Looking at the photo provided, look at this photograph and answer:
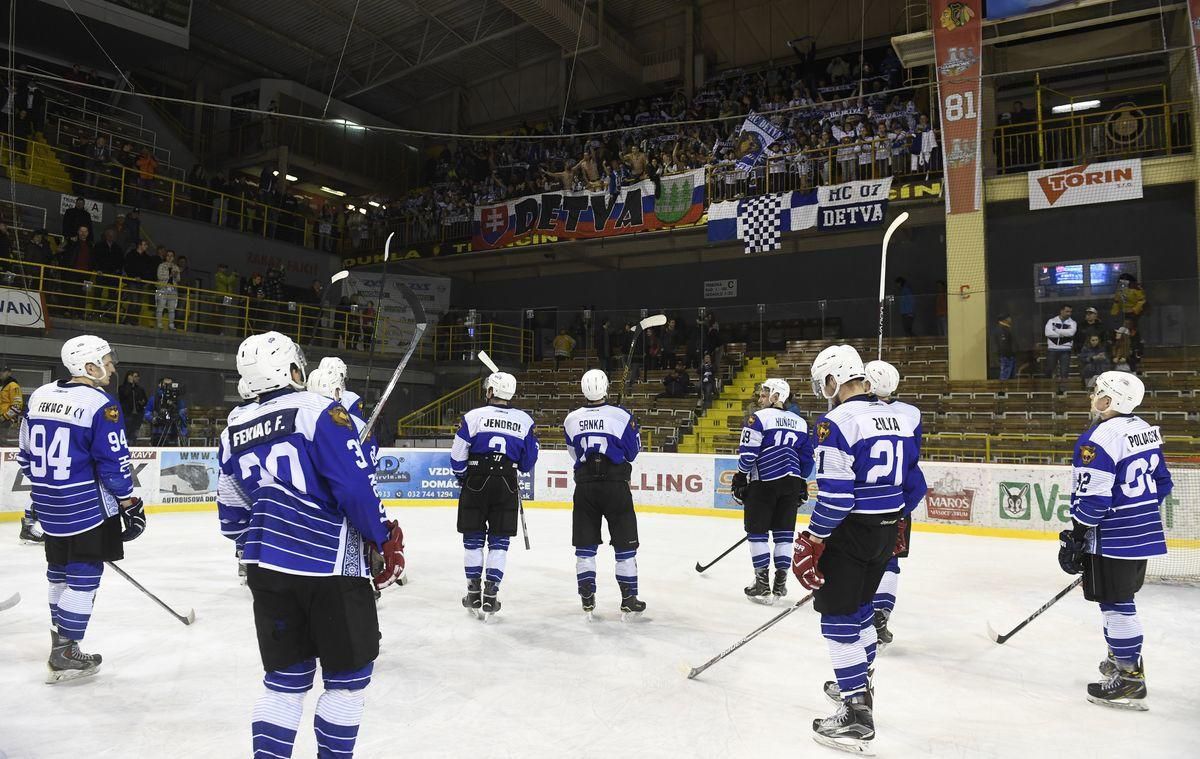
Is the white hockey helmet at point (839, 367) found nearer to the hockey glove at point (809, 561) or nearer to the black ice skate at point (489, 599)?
the hockey glove at point (809, 561)

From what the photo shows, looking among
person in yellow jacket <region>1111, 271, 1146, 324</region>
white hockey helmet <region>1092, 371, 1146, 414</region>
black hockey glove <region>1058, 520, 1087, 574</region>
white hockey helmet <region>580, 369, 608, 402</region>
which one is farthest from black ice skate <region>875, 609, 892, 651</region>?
person in yellow jacket <region>1111, 271, 1146, 324</region>

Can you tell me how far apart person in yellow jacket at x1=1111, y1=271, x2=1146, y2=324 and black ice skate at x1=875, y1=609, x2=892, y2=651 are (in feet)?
25.3

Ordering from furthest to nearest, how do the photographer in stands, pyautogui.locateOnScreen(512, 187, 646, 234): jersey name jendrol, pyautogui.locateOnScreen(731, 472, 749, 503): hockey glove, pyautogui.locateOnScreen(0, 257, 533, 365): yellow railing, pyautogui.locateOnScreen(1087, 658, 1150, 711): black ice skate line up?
pyautogui.locateOnScreen(512, 187, 646, 234): jersey name jendrol → pyautogui.locateOnScreen(0, 257, 533, 365): yellow railing → the photographer in stands → pyautogui.locateOnScreen(731, 472, 749, 503): hockey glove → pyautogui.locateOnScreen(1087, 658, 1150, 711): black ice skate

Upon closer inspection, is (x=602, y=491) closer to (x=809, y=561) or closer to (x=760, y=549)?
(x=760, y=549)

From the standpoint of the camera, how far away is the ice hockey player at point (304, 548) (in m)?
2.46

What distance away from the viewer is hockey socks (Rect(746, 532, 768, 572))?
614 cm

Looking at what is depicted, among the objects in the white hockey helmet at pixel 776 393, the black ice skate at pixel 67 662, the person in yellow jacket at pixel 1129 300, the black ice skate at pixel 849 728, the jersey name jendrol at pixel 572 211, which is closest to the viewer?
the black ice skate at pixel 849 728

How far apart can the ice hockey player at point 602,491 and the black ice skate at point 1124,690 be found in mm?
2700

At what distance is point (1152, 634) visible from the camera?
534cm

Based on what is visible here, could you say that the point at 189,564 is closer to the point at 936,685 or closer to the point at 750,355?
the point at 936,685

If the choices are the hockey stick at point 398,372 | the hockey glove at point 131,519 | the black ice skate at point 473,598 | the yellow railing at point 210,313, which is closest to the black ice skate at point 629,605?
the black ice skate at point 473,598

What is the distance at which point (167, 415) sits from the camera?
1140 cm

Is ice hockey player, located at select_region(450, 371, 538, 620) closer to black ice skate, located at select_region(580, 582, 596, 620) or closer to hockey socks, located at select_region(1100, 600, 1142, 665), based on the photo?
black ice skate, located at select_region(580, 582, 596, 620)

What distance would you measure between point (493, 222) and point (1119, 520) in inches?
642
